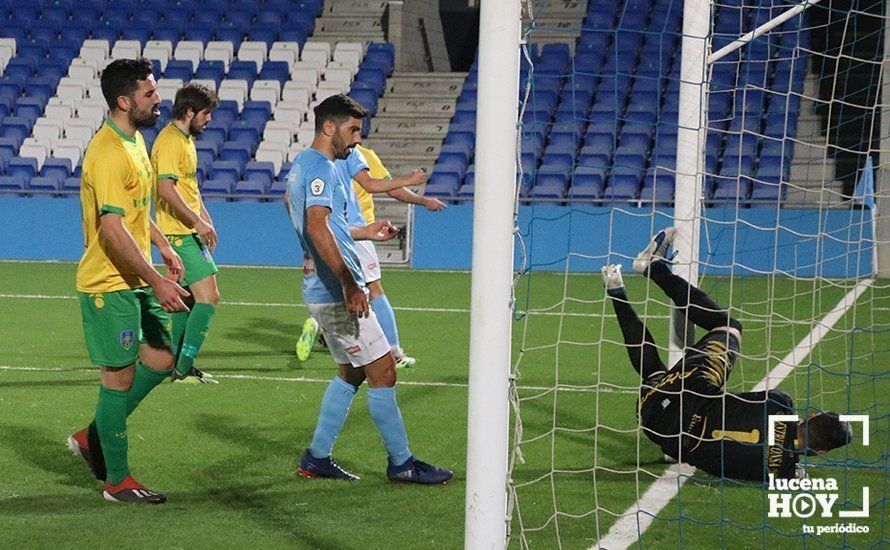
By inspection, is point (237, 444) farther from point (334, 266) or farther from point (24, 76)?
point (24, 76)

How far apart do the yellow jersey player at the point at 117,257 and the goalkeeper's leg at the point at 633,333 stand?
2180 millimetres

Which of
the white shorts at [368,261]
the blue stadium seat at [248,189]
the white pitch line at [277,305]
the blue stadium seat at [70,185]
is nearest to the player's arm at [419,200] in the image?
the white shorts at [368,261]

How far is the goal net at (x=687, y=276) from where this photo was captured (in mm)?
4547

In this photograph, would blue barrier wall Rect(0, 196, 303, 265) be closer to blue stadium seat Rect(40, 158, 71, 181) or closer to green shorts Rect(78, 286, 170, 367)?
blue stadium seat Rect(40, 158, 71, 181)

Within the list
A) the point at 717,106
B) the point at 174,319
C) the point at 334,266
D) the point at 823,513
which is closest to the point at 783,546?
the point at 823,513

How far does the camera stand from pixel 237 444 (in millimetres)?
5789

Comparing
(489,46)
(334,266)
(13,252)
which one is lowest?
(13,252)

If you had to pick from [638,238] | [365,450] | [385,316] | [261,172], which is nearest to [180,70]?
[261,172]

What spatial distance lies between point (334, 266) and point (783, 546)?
2083 mm

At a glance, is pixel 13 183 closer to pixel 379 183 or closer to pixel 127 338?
pixel 379 183

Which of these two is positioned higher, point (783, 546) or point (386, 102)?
point (386, 102)

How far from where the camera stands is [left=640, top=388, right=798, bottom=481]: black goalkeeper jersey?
15.4ft

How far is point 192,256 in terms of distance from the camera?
739 centimetres

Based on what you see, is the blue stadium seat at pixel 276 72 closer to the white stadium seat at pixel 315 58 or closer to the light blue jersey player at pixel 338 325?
the white stadium seat at pixel 315 58
